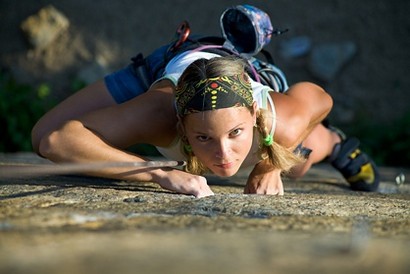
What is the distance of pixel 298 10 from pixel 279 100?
3.70 m

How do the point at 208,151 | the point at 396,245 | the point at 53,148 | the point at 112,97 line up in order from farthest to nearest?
the point at 112,97, the point at 53,148, the point at 208,151, the point at 396,245

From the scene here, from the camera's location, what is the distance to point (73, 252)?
1.36 meters

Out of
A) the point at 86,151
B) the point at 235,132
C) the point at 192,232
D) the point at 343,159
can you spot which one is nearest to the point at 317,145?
the point at 343,159

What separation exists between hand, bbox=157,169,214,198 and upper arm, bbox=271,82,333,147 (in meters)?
0.41

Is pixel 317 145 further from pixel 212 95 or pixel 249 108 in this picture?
pixel 212 95

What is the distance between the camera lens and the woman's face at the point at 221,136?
8.32ft

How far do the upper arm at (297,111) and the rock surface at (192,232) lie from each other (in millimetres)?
347

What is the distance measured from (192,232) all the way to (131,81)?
1835 millimetres

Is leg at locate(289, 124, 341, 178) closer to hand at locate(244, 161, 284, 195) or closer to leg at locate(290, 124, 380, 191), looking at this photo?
leg at locate(290, 124, 380, 191)

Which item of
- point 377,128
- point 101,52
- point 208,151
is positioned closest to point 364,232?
point 208,151

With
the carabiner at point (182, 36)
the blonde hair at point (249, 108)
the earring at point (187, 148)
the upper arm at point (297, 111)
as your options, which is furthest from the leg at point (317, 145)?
the earring at point (187, 148)

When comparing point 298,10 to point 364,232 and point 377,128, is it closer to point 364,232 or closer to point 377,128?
point 377,128

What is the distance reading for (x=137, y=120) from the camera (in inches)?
108

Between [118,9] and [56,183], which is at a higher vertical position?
[118,9]
